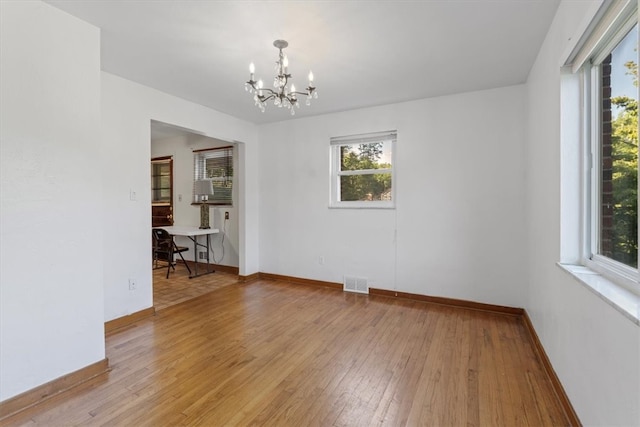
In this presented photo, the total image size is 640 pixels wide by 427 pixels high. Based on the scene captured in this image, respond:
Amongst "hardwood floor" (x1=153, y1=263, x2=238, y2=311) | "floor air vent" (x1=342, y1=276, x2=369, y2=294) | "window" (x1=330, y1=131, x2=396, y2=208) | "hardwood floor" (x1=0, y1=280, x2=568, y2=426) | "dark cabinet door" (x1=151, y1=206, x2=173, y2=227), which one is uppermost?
"window" (x1=330, y1=131, x2=396, y2=208)

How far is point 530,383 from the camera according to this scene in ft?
6.76

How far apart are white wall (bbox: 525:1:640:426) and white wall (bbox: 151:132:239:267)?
14.1 feet

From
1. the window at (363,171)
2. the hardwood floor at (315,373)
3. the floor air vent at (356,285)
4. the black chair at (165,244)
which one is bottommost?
the hardwood floor at (315,373)

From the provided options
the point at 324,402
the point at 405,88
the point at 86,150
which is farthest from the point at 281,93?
the point at 324,402

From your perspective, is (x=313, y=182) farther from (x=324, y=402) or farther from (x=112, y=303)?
(x=324, y=402)

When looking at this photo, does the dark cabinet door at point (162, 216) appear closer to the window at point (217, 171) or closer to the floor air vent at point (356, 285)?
the window at point (217, 171)

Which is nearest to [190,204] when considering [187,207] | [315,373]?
[187,207]

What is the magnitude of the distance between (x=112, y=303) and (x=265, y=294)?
177cm

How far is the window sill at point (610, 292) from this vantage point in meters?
1.11

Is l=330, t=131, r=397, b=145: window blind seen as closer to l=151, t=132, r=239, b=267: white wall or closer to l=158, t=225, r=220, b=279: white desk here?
l=151, t=132, r=239, b=267: white wall

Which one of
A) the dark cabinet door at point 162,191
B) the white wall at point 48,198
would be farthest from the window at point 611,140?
the dark cabinet door at point 162,191

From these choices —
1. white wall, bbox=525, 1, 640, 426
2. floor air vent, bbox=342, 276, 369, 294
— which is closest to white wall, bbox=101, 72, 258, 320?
floor air vent, bbox=342, 276, 369, 294

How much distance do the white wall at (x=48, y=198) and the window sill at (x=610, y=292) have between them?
3.03 meters

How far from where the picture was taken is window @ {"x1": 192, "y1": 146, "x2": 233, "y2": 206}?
5.45m
